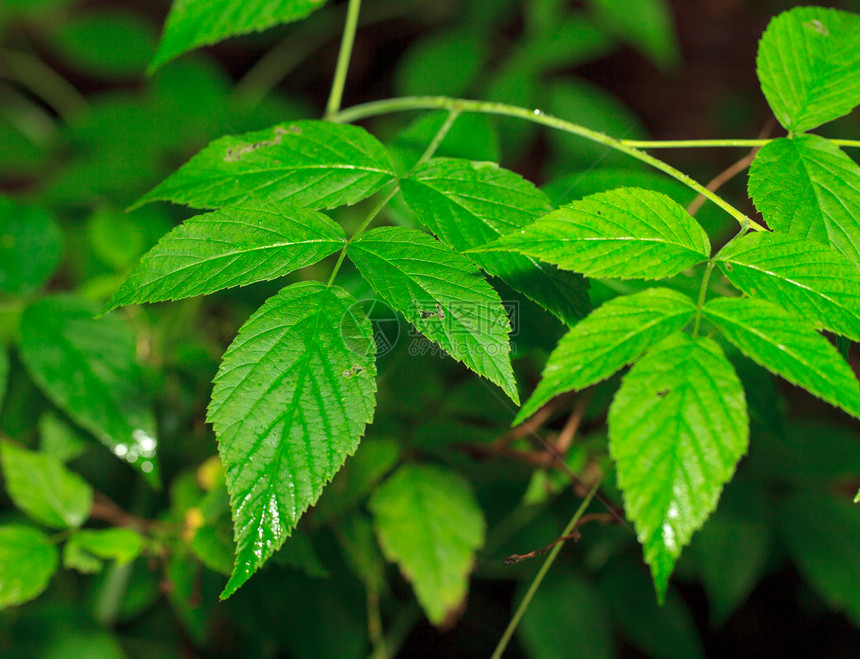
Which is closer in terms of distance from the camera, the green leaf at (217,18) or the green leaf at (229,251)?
the green leaf at (229,251)

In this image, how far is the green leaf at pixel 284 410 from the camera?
60 centimetres

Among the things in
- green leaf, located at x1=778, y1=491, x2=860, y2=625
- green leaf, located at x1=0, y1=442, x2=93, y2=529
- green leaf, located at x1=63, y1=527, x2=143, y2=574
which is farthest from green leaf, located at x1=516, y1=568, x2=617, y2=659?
green leaf, located at x1=0, y1=442, x2=93, y2=529

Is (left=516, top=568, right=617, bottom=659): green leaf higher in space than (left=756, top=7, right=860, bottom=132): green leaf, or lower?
lower

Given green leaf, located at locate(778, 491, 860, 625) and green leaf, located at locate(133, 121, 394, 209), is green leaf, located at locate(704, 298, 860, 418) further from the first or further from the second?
green leaf, located at locate(778, 491, 860, 625)

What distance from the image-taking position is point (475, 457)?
132 cm

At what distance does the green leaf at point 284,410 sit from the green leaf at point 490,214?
7.0 inches

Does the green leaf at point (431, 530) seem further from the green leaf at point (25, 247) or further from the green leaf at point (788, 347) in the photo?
the green leaf at point (25, 247)

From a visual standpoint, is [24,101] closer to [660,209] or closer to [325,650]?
[325,650]

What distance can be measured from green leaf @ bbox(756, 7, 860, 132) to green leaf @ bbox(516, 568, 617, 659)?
3.84 ft

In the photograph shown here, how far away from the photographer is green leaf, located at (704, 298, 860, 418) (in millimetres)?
579

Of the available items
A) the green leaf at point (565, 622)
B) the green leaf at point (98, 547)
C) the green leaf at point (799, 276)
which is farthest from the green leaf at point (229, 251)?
the green leaf at point (565, 622)

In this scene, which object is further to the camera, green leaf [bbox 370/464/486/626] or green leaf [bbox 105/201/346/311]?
green leaf [bbox 370/464/486/626]

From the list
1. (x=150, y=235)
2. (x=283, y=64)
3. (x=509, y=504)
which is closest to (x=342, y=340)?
(x=509, y=504)

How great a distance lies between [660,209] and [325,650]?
1285mm
